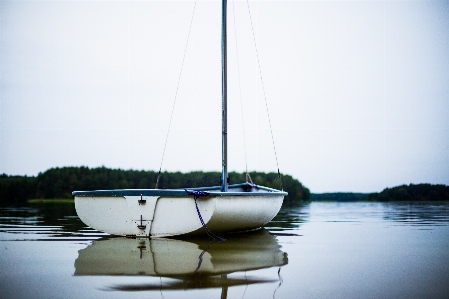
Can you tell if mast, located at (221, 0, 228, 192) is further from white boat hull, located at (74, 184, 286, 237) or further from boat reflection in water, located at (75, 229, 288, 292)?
boat reflection in water, located at (75, 229, 288, 292)

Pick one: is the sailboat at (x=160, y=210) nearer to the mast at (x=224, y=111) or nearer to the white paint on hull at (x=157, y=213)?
the white paint on hull at (x=157, y=213)

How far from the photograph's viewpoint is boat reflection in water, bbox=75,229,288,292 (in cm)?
520

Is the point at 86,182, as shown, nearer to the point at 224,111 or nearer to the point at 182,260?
the point at 224,111

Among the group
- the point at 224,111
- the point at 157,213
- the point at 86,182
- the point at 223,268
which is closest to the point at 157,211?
the point at 157,213

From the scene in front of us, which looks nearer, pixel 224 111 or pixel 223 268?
pixel 223 268

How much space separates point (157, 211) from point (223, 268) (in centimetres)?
359

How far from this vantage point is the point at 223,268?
5953mm

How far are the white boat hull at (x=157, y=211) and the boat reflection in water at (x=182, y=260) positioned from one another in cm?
24

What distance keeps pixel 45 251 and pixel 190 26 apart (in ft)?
24.9

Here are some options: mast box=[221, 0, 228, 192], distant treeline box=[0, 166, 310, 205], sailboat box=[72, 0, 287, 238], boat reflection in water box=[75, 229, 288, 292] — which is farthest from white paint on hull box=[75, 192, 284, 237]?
distant treeline box=[0, 166, 310, 205]

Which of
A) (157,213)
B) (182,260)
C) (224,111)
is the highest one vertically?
(224,111)

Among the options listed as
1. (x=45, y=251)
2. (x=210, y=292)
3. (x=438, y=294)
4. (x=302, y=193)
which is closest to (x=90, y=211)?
(x=45, y=251)

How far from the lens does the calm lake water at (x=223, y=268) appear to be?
472 cm

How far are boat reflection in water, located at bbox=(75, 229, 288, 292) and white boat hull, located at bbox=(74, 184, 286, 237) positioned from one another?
0.78ft
